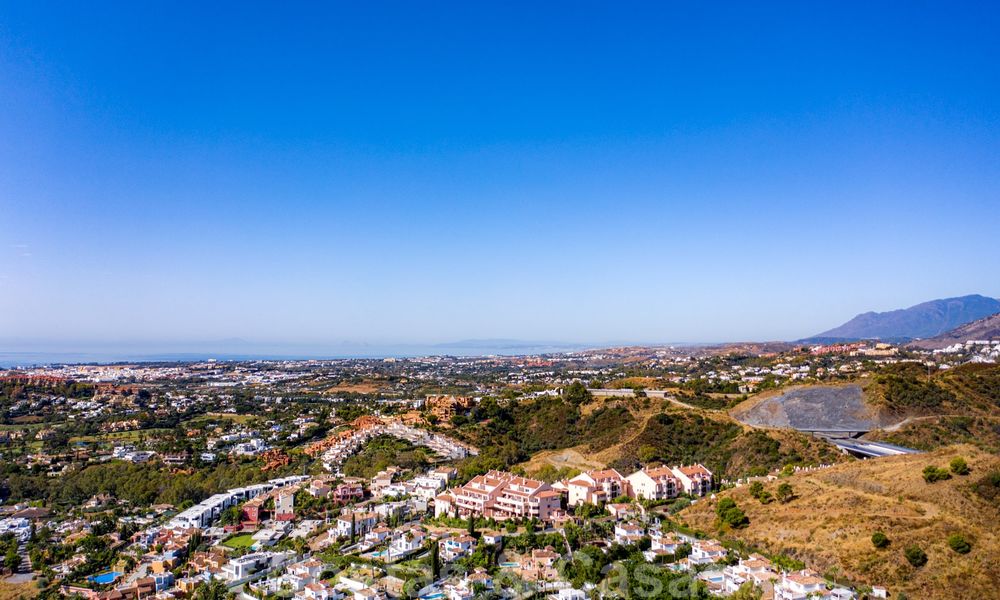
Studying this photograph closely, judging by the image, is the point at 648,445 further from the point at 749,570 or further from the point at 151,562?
the point at 151,562

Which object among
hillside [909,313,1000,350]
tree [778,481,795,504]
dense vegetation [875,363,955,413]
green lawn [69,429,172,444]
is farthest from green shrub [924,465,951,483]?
hillside [909,313,1000,350]

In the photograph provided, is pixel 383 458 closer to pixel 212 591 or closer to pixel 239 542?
pixel 239 542

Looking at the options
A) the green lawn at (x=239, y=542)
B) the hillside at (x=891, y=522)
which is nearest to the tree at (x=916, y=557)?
the hillside at (x=891, y=522)

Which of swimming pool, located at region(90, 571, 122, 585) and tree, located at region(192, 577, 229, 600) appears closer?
tree, located at region(192, 577, 229, 600)

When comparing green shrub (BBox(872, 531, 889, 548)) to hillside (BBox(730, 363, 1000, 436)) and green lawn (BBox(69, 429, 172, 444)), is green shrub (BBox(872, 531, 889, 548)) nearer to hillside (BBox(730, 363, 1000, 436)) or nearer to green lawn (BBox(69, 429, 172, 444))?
hillside (BBox(730, 363, 1000, 436))

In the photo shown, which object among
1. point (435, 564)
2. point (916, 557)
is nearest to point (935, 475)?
point (916, 557)

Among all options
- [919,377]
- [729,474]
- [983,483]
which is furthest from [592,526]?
[919,377]

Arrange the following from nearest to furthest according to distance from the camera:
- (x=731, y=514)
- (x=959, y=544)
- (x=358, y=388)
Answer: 1. (x=959, y=544)
2. (x=731, y=514)
3. (x=358, y=388)
